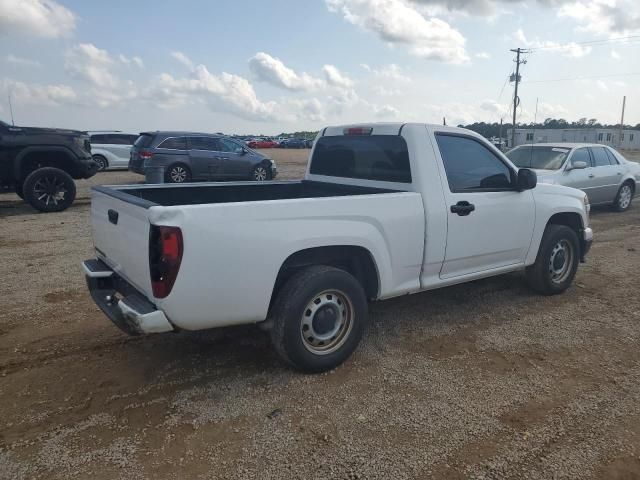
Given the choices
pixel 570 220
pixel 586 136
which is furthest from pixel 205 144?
pixel 586 136

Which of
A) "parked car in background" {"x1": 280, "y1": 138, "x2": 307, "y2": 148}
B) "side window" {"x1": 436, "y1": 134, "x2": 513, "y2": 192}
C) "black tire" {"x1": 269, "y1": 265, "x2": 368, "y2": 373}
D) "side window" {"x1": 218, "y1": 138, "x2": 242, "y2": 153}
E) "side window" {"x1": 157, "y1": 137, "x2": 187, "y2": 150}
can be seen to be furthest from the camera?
"parked car in background" {"x1": 280, "y1": 138, "x2": 307, "y2": 148}

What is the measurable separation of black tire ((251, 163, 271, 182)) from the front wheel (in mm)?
9720

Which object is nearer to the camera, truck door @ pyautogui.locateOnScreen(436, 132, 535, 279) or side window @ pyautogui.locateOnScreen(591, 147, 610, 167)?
truck door @ pyautogui.locateOnScreen(436, 132, 535, 279)

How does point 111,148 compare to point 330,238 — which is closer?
point 330,238

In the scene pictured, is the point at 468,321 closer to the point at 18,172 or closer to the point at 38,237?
the point at 38,237

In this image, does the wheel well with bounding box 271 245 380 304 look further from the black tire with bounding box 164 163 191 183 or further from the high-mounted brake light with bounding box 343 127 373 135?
the black tire with bounding box 164 163 191 183

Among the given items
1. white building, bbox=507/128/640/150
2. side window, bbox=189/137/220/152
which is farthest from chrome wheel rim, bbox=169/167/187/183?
white building, bbox=507/128/640/150

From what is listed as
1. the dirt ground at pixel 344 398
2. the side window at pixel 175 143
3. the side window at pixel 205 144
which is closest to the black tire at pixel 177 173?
the side window at pixel 175 143

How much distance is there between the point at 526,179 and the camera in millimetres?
4406

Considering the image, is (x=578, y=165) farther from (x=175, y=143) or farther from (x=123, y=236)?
(x=175, y=143)

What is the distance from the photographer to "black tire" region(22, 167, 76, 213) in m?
9.49

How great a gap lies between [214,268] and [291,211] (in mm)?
621

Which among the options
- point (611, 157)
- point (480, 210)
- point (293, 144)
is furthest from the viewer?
point (293, 144)

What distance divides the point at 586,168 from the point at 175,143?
10.7 metres
